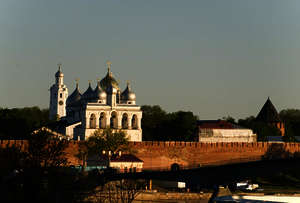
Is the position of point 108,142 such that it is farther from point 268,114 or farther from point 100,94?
point 268,114

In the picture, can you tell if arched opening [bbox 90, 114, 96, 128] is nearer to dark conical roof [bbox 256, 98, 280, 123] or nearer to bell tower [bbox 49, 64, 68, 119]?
bell tower [bbox 49, 64, 68, 119]

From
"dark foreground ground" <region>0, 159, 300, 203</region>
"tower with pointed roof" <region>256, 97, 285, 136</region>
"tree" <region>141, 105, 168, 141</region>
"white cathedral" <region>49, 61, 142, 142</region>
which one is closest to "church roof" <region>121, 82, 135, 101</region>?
"white cathedral" <region>49, 61, 142, 142</region>

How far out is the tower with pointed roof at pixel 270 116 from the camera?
352 feet

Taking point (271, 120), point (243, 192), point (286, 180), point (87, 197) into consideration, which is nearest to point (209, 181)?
point (87, 197)

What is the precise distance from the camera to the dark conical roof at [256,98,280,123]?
4274 inches

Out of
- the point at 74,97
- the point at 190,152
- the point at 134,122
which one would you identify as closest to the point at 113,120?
the point at 134,122

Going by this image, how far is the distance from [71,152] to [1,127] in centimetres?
2382

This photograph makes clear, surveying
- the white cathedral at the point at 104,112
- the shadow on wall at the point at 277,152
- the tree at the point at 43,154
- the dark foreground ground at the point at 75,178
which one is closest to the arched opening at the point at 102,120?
the white cathedral at the point at 104,112

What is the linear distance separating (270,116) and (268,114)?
43 cm

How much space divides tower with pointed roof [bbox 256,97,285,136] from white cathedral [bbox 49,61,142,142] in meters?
23.1

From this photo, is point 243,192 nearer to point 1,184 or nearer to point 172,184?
point 172,184

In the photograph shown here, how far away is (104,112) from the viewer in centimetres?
8569

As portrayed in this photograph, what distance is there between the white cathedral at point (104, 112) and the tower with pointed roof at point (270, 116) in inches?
911

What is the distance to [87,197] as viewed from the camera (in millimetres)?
50656
